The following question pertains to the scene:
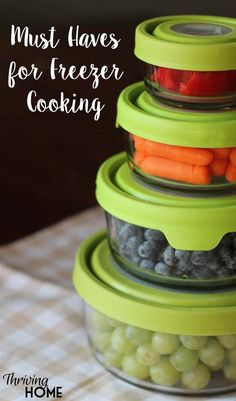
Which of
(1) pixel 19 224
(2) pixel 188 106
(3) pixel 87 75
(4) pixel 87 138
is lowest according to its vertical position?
(1) pixel 19 224

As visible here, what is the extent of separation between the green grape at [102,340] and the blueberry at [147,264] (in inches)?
3.8

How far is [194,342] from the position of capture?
2.72 feet

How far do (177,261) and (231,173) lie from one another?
11 centimetres

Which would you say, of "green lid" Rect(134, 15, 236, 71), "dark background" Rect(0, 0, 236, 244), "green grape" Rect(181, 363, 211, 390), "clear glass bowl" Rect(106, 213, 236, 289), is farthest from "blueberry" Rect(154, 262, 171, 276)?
"dark background" Rect(0, 0, 236, 244)

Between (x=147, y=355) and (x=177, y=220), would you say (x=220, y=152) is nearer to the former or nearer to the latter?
(x=177, y=220)

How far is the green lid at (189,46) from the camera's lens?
2.55ft

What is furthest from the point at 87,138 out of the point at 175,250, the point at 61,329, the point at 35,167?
the point at 175,250

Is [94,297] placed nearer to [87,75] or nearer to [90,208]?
[90,208]

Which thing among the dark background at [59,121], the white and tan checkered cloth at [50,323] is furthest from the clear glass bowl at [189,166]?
the dark background at [59,121]

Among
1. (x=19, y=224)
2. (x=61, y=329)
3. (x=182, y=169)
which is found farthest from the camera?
(x=19, y=224)

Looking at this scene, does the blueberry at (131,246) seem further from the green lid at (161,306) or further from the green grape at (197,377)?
the green grape at (197,377)

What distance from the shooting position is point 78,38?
1334 millimetres

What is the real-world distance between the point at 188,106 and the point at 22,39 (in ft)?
1.96

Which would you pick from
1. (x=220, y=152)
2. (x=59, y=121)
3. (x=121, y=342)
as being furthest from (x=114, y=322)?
(x=59, y=121)
